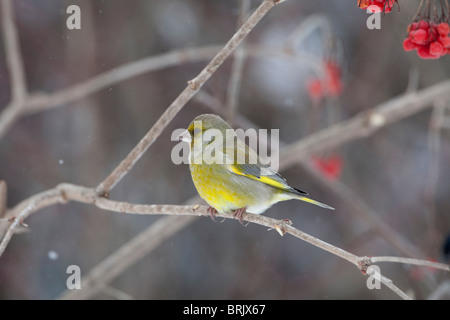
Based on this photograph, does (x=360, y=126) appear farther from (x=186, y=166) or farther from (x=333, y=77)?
(x=186, y=166)

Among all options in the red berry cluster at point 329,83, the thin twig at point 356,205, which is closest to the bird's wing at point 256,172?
the thin twig at point 356,205

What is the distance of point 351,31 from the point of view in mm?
5383

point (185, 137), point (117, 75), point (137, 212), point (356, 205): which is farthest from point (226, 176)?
point (356, 205)

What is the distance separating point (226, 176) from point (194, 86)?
491 mm

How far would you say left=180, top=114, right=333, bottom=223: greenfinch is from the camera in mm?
2246

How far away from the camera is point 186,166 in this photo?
17.0 ft

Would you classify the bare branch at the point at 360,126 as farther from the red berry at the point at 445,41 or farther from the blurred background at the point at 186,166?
the red berry at the point at 445,41

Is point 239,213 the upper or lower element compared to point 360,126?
lower

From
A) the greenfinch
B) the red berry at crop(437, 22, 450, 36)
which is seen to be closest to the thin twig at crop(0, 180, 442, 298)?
the greenfinch

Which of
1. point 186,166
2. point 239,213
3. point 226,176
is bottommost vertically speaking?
point 239,213

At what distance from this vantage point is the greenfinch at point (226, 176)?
225 cm

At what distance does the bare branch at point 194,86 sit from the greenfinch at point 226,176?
14 cm

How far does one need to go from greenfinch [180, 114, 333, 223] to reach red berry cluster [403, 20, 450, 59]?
0.77m

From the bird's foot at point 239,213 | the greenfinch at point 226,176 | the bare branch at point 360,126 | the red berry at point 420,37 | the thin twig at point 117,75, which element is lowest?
the bird's foot at point 239,213
